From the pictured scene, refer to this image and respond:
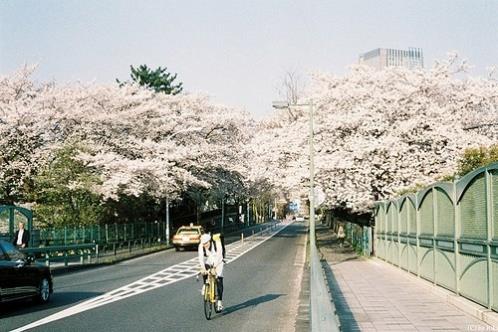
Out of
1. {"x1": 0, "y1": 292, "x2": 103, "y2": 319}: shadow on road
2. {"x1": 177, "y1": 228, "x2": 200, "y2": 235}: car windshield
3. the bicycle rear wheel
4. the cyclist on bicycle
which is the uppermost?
the cyclist on bicycle

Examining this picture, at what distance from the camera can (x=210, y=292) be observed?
1243 centimetres

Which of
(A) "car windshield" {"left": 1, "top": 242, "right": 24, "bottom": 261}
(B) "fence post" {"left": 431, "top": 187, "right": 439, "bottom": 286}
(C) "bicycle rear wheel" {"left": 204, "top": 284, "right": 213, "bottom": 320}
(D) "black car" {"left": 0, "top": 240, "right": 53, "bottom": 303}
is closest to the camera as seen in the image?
(C) "bicycle rear wheel" {"left": 204, "top": 284, "right": 213, "bottom": 320}

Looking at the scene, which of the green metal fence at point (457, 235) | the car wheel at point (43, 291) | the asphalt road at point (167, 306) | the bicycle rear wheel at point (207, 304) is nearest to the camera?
the green metal fence at point (457, 235)

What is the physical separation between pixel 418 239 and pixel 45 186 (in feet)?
84.4

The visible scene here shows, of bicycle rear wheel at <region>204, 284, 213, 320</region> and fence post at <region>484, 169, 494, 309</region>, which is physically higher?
fence post at <region>484, 169, 494, 309</region>

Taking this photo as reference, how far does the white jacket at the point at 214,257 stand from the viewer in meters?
12.8

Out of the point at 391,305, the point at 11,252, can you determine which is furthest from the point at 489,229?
the point at 11,252

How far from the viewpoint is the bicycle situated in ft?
40.1

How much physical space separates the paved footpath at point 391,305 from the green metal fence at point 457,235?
433 mm

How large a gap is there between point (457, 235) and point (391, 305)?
6.45 ft

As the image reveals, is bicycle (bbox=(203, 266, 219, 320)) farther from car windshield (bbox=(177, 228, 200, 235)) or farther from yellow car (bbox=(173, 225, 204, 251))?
car windshield (bbox=(177, 228, 200, 235))

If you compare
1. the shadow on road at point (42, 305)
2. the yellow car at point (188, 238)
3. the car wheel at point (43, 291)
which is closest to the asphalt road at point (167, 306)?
the shadow on road at point (42, 305)

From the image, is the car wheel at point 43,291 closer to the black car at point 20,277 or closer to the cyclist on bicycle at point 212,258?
the black car at point 20,277

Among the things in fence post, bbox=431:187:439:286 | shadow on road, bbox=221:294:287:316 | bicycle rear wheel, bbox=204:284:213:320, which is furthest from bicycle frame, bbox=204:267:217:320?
fence post, bbox=431:187:439:286
